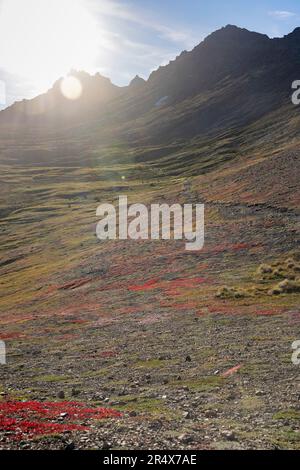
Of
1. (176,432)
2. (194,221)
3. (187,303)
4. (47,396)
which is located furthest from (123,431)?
(194,221)

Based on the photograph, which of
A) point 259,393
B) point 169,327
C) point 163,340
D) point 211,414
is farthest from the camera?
point 169,327

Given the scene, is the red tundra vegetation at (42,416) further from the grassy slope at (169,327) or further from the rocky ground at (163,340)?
the grassy slope at (169,327)

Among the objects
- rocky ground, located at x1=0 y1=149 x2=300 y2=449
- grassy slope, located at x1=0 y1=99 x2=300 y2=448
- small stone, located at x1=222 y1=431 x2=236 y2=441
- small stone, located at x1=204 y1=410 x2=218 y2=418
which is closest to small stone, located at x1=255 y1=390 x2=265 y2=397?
grassy slope, located at x1=0 y1=99 x2=300 y2=448

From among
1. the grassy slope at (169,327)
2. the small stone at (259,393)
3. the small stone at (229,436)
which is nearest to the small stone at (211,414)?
the grassy slope at (169,327)

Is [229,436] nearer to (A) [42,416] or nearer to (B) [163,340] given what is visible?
(A) [42,416]

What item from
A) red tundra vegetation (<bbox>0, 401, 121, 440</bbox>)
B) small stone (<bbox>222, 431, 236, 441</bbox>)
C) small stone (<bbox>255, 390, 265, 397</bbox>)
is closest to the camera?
small stone (<bbox>222, 431, 236, 441</bbox>)

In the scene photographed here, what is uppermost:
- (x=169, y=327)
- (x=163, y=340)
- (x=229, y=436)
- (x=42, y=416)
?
(x=229, y=436)

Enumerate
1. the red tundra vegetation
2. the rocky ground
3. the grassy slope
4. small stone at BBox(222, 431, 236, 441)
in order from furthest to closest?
the grassy slope, the rocky ground, the red tundra vegetation, small stone at BBox(222, 431, 236, 441)

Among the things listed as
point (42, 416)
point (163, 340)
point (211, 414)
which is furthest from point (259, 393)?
point (163, 340)

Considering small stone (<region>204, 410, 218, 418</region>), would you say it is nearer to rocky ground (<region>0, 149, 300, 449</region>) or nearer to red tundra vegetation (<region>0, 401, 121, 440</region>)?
rocky ground (<region>0, 149, 300, 449</region>)

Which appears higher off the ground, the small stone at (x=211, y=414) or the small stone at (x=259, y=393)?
the small stone at (x=259, y=393)

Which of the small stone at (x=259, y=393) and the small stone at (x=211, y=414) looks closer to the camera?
the small stone at (x=211, y=414)
